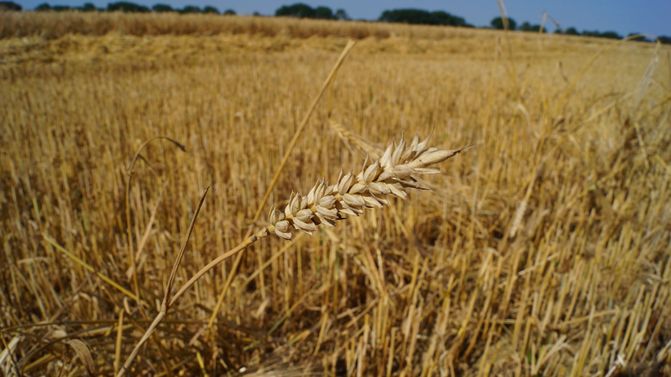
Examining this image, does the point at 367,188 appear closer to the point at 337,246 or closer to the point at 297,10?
the point at 337,246

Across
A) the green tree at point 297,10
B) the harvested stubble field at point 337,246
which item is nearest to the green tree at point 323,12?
the green tree at point 297,10

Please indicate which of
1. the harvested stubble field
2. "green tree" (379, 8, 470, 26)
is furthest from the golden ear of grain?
"green tree" (379, 8, 470, 26)

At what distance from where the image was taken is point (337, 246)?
4.07 ft

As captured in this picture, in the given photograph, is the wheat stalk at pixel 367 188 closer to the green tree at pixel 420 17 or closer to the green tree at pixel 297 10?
the green tree at pixel 297 10

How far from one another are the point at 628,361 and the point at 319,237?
0.95 metres

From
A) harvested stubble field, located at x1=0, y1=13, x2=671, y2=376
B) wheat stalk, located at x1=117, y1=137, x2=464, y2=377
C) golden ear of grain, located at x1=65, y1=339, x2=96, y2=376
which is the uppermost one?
wheat stalk, located at x1=117, y1=137, x2=464, y2=377

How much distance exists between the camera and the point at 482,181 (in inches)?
79.1

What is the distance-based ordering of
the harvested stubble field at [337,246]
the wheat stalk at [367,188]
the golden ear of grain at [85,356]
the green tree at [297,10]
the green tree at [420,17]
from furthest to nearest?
1. the green tree at [420,17]
2. the green tree at [297,10]
3. the harvested stubble field at [337,246]
4. the golden ear of grain at [85,356]
5. the wheat stalk at [367,188]

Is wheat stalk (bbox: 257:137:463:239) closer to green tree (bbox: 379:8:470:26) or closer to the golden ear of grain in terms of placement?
the golden ear of grain

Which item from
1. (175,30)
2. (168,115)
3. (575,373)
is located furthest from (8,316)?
(175,30)

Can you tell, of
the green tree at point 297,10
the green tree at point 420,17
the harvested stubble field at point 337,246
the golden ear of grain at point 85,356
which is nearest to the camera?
the golden ear of grain at point 85,356

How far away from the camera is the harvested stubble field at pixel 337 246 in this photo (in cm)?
91

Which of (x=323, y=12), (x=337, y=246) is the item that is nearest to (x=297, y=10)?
(x=323, y=12)

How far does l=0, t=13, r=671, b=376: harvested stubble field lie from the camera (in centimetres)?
91
